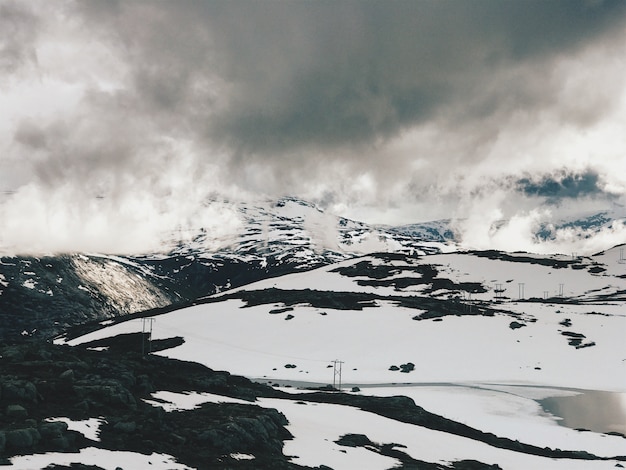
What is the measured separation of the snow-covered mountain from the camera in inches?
2031

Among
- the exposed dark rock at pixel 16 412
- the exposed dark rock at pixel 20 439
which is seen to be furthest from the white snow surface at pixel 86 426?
the exposed dark rock at pixel 20 439

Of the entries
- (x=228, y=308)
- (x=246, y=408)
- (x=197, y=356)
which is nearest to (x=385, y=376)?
(x=197, y=356)

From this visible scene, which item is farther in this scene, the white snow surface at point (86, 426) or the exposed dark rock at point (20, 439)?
the white snow surface at point (86, 426)

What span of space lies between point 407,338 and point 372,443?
293ft

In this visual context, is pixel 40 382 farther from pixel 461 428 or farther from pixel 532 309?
pixel 532 309

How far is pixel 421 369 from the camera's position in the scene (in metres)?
116

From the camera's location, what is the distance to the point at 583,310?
176 meters

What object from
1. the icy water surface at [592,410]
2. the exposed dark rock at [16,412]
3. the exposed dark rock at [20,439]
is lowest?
the exposed dark rock at [20,439]

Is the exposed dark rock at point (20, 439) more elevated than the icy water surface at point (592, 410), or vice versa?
the icy water surface at point (592, 410)

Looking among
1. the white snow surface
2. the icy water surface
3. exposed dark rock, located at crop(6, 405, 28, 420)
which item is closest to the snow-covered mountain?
the icy water surface

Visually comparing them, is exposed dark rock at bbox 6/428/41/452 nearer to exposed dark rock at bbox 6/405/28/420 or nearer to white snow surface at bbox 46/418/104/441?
white snow surface at bbox 46/418/104/441

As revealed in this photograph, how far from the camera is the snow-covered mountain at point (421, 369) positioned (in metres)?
51.6

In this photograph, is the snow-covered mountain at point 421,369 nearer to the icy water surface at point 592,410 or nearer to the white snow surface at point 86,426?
the icy water surface at point 592,410

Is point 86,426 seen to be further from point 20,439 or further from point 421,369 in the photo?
point 421,369
